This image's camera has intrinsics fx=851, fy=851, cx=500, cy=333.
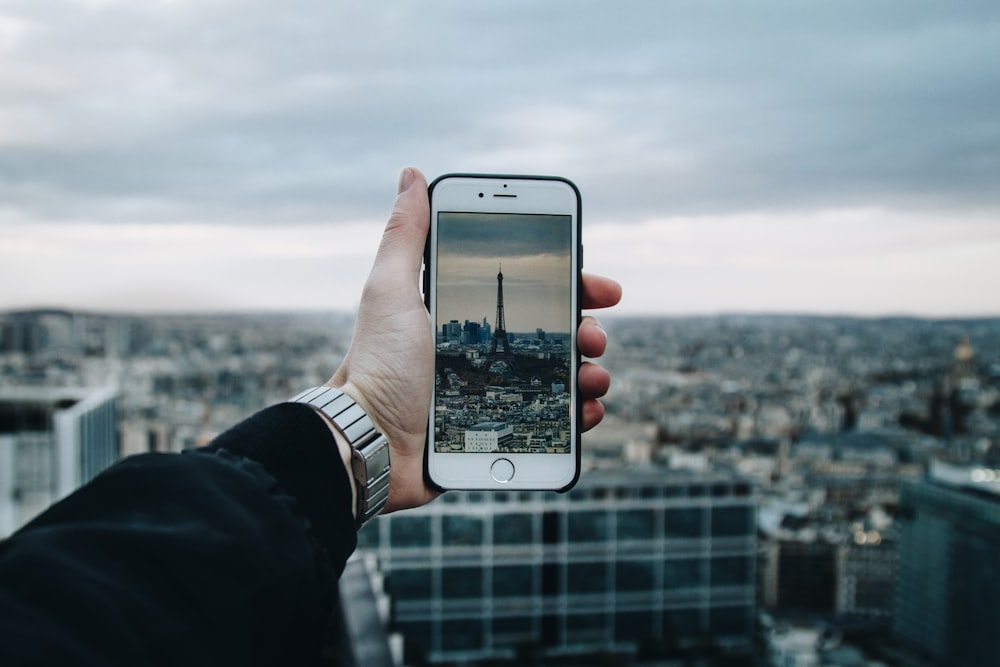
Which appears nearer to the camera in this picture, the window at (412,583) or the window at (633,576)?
the window at (412,583)

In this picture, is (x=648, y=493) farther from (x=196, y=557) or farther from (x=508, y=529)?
(x=196, y=557)

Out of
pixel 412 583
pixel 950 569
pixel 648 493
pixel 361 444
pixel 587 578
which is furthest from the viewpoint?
pixel 950 569

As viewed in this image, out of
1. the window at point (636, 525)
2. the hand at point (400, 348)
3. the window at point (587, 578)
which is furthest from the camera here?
the window at point (587, 578)

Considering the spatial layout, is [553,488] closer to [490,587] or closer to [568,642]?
[490,587]

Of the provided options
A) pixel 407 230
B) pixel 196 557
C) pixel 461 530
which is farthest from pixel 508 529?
pixel 196 557

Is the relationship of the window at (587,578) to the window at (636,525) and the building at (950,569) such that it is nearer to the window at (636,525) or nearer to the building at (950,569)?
the window at (636,525)

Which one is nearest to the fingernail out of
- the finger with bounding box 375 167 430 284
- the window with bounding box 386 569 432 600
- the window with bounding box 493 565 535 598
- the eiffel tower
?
the finger with bounding box 375 167 430 284

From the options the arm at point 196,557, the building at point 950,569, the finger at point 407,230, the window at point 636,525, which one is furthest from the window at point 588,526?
the arm at point 196,557

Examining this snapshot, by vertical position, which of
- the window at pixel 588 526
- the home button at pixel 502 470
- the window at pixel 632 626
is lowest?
the window at pixel 632 626

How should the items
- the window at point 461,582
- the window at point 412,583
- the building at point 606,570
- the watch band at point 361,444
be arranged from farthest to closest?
the building at point 606,570 < the window at point 461,582 < the window at point 412,583 < the watch band at point 361,444
